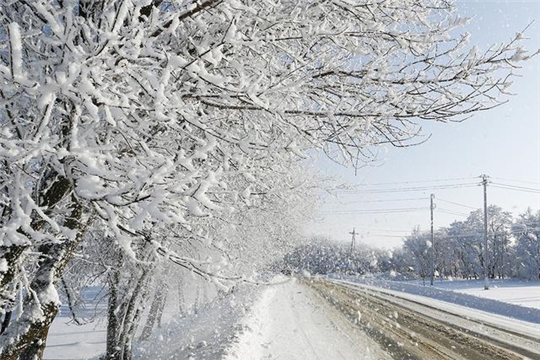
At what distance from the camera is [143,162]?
2502mm

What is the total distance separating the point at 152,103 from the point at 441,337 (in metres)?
10.1

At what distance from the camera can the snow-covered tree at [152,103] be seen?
1750 mm

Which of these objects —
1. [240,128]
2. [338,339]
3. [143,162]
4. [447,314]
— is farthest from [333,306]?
[143,162]

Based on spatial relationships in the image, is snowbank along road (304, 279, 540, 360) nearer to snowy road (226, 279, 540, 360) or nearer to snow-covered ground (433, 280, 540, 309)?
snowy road (226, 279, 540, 360)

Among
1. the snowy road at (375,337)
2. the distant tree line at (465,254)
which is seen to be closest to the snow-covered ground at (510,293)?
the snowy road at (375,337)

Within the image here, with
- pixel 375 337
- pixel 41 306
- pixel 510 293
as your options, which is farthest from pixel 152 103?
pixel 510 293

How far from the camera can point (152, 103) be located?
2.43 metres

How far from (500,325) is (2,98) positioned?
15062mm

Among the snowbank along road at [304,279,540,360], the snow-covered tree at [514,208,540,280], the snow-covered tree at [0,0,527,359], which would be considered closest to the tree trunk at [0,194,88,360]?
the snow-covered tree at [0,0,527,359]

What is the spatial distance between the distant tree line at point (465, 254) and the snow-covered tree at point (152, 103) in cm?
5822

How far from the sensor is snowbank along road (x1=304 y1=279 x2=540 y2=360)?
823 centimetres

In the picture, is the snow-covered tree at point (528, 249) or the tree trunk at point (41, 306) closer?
the tree trunk at point (41, 306)

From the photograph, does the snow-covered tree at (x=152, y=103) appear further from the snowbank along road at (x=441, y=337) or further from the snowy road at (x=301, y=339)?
the snowbank along road at (x=441, y=337)

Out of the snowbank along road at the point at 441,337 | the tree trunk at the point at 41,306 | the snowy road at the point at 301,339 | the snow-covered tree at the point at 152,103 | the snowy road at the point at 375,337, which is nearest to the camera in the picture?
the snow-covered tree at the point at 152,103
